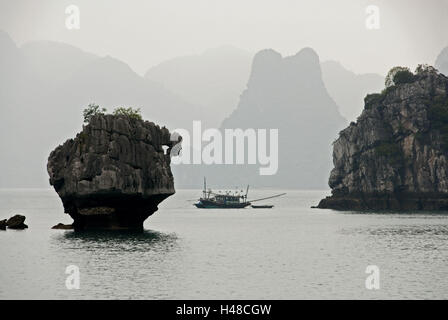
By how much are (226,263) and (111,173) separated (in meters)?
26.5

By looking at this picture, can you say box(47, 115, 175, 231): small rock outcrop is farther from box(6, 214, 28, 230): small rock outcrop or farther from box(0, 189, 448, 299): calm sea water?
box(6, 214, 28, 230): small rock outcrop

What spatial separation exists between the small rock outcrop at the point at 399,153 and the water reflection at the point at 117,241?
79.9m

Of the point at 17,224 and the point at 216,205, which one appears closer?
A: the point at 17,224

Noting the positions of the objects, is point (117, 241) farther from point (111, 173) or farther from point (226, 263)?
point (226, 263)

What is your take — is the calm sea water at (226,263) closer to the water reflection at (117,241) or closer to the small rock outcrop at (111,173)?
the water reflection at (117,241)

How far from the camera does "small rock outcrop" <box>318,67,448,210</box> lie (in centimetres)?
15875

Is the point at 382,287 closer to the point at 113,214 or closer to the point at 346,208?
the point at 113,214

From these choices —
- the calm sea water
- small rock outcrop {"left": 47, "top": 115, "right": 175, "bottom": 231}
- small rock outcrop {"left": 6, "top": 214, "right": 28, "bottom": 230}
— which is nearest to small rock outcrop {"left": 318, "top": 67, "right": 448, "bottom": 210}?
the calm sea water

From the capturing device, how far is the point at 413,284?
174 ft

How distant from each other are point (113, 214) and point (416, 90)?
334 ft

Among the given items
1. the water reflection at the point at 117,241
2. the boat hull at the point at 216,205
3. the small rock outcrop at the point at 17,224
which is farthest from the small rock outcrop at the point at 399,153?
the small rock outcrop at the point at 17,224

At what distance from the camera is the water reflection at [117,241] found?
7400cm

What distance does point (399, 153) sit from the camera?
16362 centimetres

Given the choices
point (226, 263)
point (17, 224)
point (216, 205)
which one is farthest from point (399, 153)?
point (226, 263)
